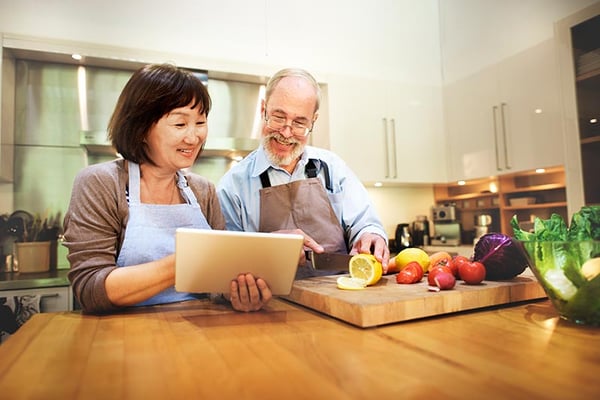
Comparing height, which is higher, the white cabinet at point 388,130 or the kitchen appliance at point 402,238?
the white cabinet at point 388,130

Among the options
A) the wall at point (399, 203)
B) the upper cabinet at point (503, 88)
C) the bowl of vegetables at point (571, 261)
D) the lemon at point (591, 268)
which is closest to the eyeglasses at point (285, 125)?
the bowl of vegetables at point (571, 261)

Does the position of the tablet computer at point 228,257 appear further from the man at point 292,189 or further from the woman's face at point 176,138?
the man at point 292,189

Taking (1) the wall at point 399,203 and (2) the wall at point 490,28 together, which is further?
(1) the wall at point 399,203

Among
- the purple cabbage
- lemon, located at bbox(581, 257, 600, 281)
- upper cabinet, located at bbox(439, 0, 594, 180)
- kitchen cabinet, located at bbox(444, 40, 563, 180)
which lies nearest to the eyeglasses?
the purple cabbage

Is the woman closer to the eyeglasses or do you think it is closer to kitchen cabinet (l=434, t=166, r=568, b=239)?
the eyeglasses

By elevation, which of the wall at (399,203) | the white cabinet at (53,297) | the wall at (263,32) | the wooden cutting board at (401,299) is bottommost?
the white cabinet at (53,297)

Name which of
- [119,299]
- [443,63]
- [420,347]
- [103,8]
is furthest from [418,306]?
[443,63]

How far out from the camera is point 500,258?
110 cm

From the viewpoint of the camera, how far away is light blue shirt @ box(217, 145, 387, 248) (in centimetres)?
168

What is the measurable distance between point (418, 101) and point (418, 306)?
306 cm

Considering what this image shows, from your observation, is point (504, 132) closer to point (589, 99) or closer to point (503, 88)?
point (503, 88)

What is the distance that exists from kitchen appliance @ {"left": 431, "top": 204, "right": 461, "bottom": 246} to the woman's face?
2.98 m

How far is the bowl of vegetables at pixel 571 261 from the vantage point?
72 cm

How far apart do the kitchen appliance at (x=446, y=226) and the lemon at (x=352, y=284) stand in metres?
2.78
